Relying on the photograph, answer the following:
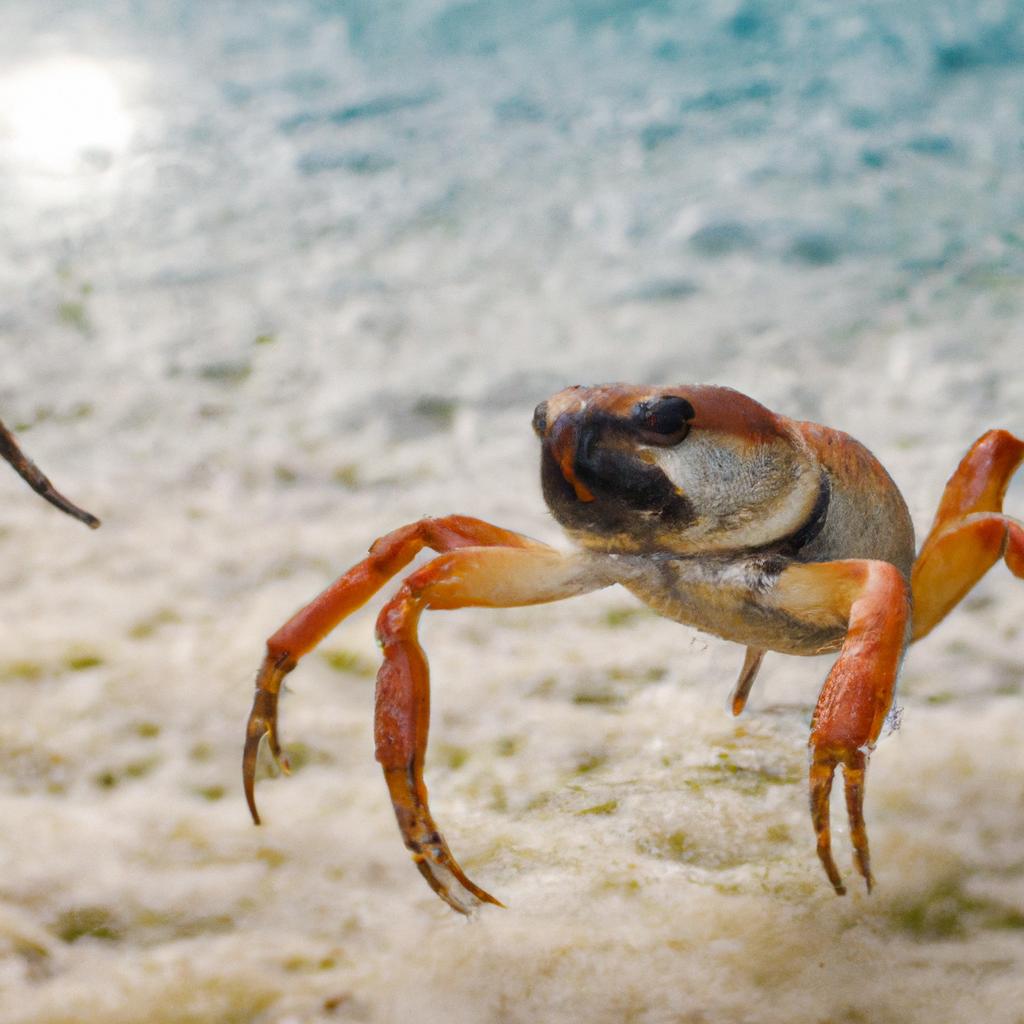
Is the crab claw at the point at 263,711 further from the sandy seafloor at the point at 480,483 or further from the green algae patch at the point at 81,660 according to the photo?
the green algae patch at the point at 81,660

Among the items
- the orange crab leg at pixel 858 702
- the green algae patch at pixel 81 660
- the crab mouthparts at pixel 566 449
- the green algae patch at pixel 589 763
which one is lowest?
the green algae patch at pixel 589 763

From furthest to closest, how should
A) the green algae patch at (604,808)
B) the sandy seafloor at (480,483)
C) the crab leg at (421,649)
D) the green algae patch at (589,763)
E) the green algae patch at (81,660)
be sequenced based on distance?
the green algae patch at (81,660) → the green algae patch at (589,763) → the green algae patch at (604,808) → the sandy seafloor at (480,483) → the crab leg at (421,649)

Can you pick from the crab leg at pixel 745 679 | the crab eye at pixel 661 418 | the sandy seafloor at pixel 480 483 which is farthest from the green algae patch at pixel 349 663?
the crab eye at pixel 661 418

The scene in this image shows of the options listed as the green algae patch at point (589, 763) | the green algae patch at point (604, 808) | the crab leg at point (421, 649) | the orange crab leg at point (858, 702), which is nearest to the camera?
the orange crab leg at point (858, 702)

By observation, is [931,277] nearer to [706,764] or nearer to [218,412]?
[218,412]

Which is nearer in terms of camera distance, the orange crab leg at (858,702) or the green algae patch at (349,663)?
the orange crab leg at (858,702)

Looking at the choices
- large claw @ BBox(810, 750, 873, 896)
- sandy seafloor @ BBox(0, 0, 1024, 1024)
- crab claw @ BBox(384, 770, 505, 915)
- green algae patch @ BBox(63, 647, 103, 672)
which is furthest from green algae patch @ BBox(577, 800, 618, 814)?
Result: green algae patch @ BBox(63, 647, 103, 672)

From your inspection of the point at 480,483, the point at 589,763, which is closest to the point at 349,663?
the point at 589,763

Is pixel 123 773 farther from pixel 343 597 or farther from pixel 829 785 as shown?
pixel 829 785
